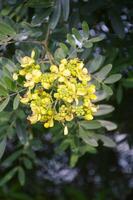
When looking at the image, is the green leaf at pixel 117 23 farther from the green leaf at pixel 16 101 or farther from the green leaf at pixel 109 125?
the green leaf at pixel 16 101

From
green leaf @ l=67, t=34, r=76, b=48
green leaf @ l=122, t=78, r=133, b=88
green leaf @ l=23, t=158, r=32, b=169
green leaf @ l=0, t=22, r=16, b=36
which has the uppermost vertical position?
green leaf @ l=0, t=22, r=16, b=36

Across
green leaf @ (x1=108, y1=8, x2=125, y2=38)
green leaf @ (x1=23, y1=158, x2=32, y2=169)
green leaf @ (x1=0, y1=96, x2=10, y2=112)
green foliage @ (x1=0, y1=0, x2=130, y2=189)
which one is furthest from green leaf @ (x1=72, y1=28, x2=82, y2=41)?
green leaf @ (x1=23, y1=158, x2=32, y2=169)

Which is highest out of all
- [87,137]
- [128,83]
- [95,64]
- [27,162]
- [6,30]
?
[6,30]

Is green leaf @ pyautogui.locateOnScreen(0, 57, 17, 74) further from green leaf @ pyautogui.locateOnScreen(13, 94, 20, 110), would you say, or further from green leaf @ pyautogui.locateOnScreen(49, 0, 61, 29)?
green leaf @ pyautogui.locateOnScreen(49, 0, 61, 29)

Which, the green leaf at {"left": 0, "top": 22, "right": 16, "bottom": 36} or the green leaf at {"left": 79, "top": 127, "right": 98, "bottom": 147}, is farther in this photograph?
the green leaf at {"left": 79, "top": 127, "right": 98, "bottom": 147}

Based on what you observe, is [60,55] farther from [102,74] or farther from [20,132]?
[20,132]

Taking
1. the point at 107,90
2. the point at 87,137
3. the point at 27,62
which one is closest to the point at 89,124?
the point at 87,137

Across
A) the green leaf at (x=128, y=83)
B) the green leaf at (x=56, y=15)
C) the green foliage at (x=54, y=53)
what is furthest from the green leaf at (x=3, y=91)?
the green leaf at (x=128, y=83)

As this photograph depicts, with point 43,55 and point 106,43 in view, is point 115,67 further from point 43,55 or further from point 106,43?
point 43,55
